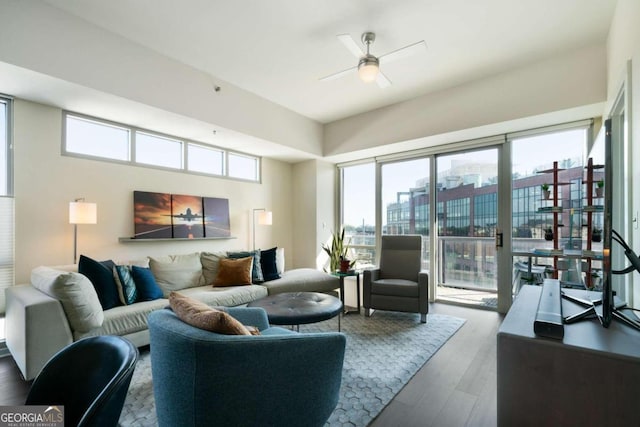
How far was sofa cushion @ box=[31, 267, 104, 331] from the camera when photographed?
2293 millimetres

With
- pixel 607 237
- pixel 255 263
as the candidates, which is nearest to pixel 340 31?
pixel 607 237

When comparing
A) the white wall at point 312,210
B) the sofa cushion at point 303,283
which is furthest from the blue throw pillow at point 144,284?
the white wall at point 312,210

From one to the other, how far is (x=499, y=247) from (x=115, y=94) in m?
4.93

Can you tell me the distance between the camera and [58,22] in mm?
2549

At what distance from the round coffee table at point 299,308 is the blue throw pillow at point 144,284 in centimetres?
109

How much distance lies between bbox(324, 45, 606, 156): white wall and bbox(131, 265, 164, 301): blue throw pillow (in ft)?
11.3

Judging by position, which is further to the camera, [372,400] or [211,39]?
[211,39]

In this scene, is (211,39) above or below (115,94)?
above

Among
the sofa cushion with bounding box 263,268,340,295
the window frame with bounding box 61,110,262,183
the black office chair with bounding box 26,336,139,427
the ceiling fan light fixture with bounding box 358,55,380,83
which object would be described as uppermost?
the ceiling fan light fixture with bounding box 358,55,380,83

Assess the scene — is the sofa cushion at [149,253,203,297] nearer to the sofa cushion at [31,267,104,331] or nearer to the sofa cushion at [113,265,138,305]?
the sofa cushion at [113,265,138,305]

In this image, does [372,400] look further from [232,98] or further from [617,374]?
[232,98]

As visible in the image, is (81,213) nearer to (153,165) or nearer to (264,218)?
(153,165)

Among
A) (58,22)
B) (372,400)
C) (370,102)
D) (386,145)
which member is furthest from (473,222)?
(58,22)

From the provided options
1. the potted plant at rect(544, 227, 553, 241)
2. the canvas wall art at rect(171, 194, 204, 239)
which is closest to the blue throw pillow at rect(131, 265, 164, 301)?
the canvas wall art at rect(171, 194, 204, 239)
